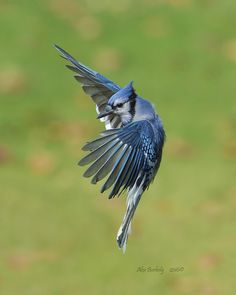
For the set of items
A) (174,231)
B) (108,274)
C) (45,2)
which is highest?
(45,2)

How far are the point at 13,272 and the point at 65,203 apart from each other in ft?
5.93

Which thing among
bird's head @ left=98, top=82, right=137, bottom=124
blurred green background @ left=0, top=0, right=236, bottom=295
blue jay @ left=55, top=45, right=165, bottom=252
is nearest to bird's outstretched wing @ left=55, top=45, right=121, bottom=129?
blue jay @ left=55, top=45, right=165, bottom=252

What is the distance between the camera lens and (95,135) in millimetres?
13719

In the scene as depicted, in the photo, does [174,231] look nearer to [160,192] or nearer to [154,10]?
[160,192]

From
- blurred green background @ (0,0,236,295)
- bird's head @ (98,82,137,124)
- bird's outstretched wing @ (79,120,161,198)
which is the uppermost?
blurred green background @ (0,0,236,295)

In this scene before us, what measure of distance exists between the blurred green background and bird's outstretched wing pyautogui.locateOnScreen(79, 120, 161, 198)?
374 centimetres

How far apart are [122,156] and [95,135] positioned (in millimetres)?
7912

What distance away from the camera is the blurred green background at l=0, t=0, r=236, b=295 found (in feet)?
33.6

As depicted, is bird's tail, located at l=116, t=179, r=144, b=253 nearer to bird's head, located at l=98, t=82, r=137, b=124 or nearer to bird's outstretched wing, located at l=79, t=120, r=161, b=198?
bird's outstretched wing, located at l=79, t=120, r=161, b=198

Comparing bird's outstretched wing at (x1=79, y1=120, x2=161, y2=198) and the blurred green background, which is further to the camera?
the blurred green background

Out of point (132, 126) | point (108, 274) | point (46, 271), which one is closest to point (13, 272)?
point (46, 271)

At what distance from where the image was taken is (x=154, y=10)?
1734 centimetres

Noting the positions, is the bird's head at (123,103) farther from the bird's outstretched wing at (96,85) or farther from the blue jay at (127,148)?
the bird's outstretched wing at (96,85)

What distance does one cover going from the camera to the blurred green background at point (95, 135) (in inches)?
404
